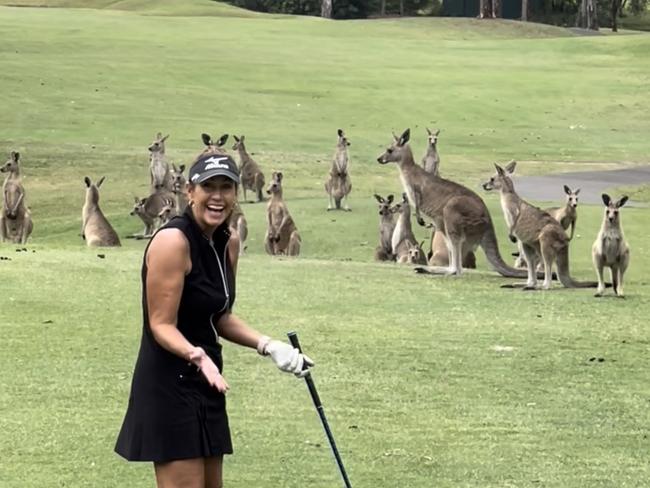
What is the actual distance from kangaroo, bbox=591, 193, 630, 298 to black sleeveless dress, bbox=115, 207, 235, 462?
7.43 m

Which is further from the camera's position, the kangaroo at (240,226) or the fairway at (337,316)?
the kangaroo at (240,226)

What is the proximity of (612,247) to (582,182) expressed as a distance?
11246mm

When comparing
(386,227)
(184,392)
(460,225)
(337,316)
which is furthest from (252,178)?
(184,392)

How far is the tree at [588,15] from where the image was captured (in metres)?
67.7

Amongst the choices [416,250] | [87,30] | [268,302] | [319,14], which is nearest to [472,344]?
[268,302]

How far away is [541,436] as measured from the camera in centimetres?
744

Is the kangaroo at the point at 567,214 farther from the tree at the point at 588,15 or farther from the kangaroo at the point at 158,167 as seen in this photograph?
the tree at the point at 588,15

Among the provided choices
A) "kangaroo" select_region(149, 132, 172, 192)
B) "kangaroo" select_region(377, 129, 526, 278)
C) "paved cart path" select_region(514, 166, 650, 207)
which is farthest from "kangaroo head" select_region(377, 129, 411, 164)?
"kangaroo" select_region(149, 132, 172, 192)

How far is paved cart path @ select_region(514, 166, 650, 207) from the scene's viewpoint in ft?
67.8

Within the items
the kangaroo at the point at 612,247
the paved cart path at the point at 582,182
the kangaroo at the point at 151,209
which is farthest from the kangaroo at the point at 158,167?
the kangaroo at the point at 612,247

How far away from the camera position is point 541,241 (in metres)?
12.6

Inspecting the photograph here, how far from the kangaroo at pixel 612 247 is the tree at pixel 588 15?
57.0 metres

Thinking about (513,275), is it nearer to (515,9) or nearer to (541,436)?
(541,436)

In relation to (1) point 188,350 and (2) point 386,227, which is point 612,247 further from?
(1) point 188,350
